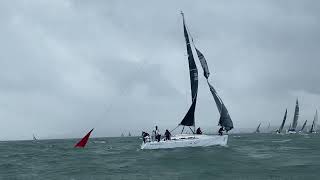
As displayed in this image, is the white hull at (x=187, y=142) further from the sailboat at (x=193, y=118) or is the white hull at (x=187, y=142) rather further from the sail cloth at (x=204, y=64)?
the sail cloth at (x=204, y=64)

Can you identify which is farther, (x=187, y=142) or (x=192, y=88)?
(x=192, y=88)

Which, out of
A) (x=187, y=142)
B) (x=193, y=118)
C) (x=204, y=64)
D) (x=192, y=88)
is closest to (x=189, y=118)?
(x=193, y=118)

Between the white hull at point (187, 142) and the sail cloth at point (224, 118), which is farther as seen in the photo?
the sail cloth at point (224, 118)

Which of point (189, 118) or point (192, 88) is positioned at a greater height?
point (192, 88)

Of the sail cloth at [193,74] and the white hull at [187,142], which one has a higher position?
the sail cloth at [193,74]

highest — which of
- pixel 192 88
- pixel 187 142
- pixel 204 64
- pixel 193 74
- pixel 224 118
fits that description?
pixel 204 64

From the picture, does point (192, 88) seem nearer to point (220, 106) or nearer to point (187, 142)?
point (220, 106)

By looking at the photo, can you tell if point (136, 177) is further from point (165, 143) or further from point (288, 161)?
point (165, 143)

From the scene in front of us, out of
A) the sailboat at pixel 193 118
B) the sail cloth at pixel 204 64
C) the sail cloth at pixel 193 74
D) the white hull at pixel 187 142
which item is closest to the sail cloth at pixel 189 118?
the sailboat at pixel 193 118

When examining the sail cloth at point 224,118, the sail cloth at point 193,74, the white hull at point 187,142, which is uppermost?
the sail cloth at point 193,74

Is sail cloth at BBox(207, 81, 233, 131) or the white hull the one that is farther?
sail cloth at BBox(207, 81, 233, 131)

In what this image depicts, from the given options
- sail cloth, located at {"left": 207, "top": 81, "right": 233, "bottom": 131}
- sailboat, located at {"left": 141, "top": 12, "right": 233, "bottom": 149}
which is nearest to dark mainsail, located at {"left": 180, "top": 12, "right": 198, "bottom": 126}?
sailboat, located at {"left": 141, "top": 12, "right": 233, "bottom": 149}

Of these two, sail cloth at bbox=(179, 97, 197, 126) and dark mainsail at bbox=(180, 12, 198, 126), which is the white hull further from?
dark mainsail at bbox=(180, 12, 198, 126)

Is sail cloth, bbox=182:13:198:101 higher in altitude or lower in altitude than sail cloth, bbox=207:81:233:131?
higher
